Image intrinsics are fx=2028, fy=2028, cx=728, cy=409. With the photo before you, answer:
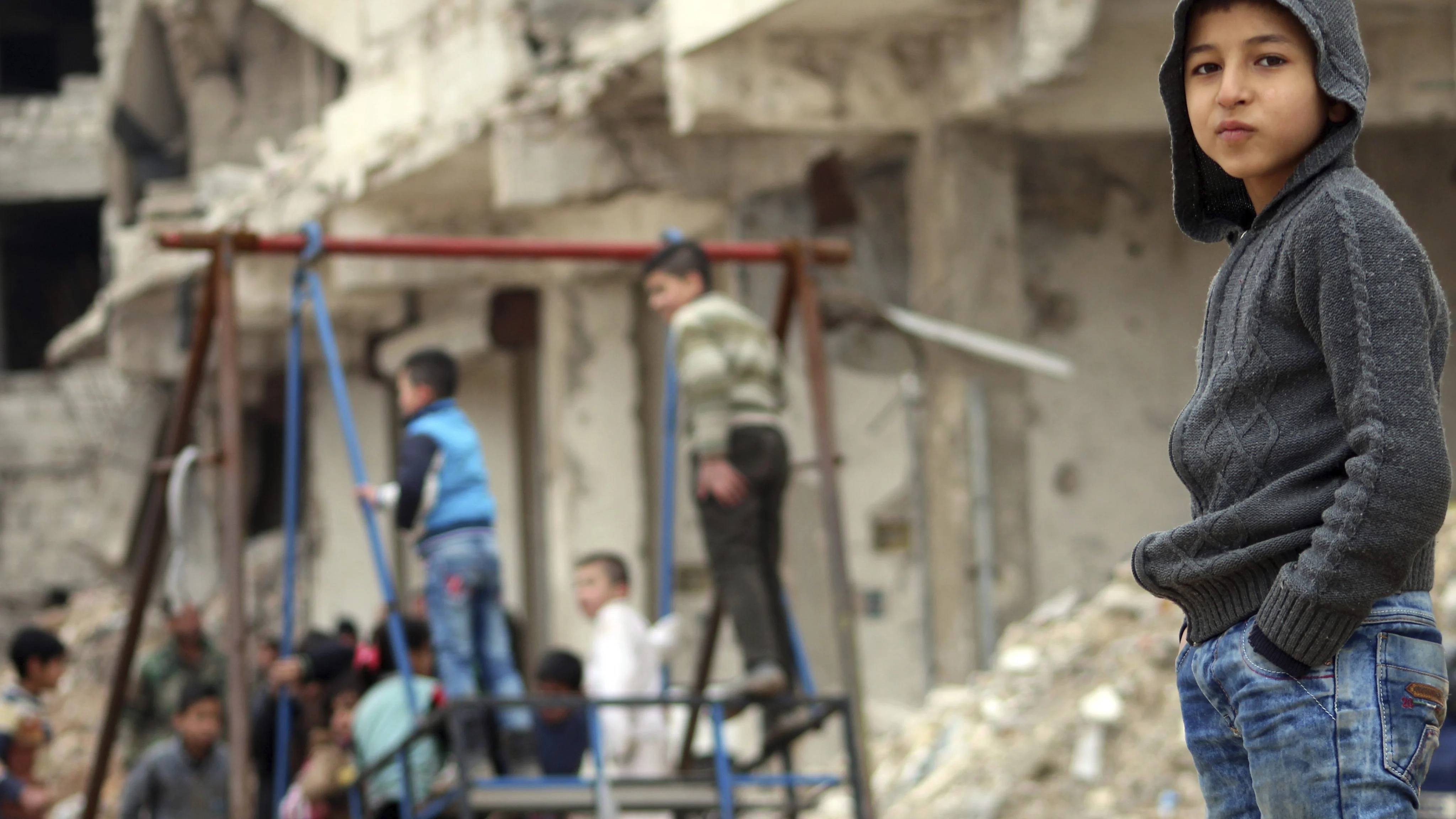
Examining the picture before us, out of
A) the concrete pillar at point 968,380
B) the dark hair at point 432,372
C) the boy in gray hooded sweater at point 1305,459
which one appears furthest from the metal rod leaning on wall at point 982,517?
the boy in gray hooded sweater at point 1305,459

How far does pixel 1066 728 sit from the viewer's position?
7227mm

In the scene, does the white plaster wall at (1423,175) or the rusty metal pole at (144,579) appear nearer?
the rusty metal pole at (144,579)

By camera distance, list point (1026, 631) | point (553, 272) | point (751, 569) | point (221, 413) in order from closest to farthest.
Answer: point (221, 413) → point (751, 569) → point (1026, 631) → point (553, 272)

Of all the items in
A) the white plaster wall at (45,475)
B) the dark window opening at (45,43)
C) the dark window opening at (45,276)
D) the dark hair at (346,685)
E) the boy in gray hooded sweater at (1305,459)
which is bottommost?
the boy in gray hooded sweater at (1305,459)

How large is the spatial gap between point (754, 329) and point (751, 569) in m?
0.71

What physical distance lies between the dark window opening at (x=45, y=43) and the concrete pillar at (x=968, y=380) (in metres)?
21.5

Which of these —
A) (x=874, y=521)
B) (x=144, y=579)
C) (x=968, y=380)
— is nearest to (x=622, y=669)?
(x=144, y=579)

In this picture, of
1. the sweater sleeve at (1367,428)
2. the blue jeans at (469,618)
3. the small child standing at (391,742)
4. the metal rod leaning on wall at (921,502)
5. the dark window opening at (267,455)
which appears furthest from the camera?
the dark window opening at (267,455)

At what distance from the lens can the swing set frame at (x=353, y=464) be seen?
18.1 feet

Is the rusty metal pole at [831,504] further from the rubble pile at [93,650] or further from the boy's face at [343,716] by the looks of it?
the rubble pile at [93,650]

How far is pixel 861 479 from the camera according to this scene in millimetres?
9414

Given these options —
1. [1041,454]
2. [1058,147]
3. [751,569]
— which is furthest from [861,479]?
[751,569]

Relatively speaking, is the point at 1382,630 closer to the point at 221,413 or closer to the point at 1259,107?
the point at 1259,107

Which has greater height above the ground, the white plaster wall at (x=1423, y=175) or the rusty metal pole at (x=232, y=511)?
the white plaster wall at (x=1423, y=175)
